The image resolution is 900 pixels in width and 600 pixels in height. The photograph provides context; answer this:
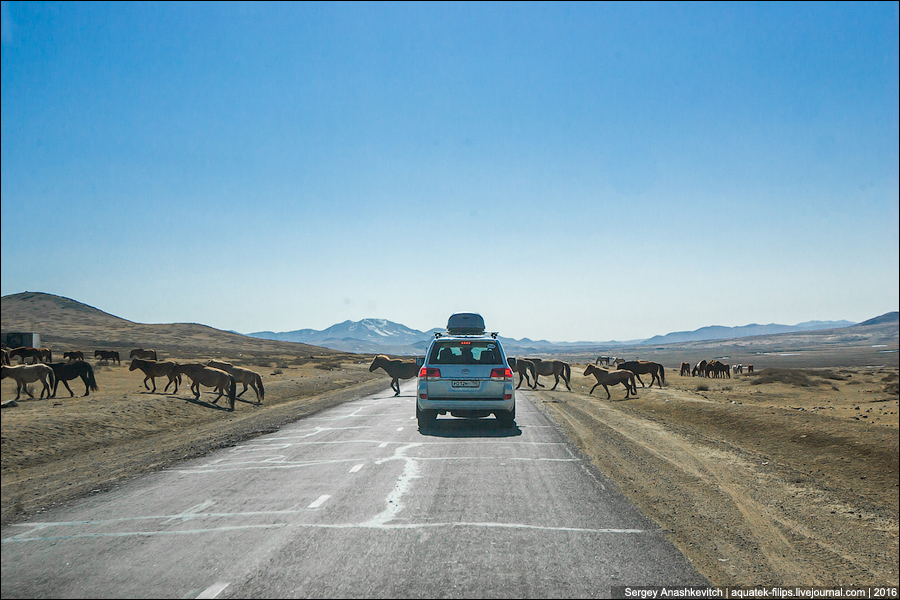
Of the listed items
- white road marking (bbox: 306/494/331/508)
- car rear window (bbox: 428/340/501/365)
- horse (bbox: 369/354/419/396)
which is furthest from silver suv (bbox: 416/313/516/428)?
horse (bbox: 369/354/419/396)

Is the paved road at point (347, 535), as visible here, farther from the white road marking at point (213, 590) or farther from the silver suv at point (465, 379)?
the silver suv at point (465, 379)

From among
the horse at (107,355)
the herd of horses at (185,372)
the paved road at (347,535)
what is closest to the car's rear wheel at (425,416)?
the herd of horses at (185,372)

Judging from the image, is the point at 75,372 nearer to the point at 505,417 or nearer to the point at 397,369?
the point at 397,369

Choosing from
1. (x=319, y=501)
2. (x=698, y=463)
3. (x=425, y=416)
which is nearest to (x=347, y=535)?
(x=319, y=501)

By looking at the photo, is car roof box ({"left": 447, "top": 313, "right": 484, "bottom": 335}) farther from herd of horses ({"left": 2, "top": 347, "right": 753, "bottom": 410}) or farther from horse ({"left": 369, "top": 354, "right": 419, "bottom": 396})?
horse ({"left": 369, "top": 354, "right": 419, "bottom": 396})

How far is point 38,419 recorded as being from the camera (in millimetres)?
12055

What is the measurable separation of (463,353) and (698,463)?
6.20 metres

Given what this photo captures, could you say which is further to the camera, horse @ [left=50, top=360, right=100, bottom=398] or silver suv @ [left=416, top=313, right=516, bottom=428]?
horse @ [left=50, top=360, right=100, bottom=398]

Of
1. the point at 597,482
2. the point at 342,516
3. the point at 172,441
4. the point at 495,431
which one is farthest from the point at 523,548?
the point at 172,441

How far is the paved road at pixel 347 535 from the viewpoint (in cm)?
469

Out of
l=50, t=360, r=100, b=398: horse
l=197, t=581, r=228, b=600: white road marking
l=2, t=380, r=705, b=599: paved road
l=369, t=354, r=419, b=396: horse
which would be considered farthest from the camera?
l=369, t=354, r=419, b=396: horse

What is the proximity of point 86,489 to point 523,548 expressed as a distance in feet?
21.1

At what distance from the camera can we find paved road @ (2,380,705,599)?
4688mm

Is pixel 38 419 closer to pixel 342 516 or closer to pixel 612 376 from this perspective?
A: pixel 342 516
